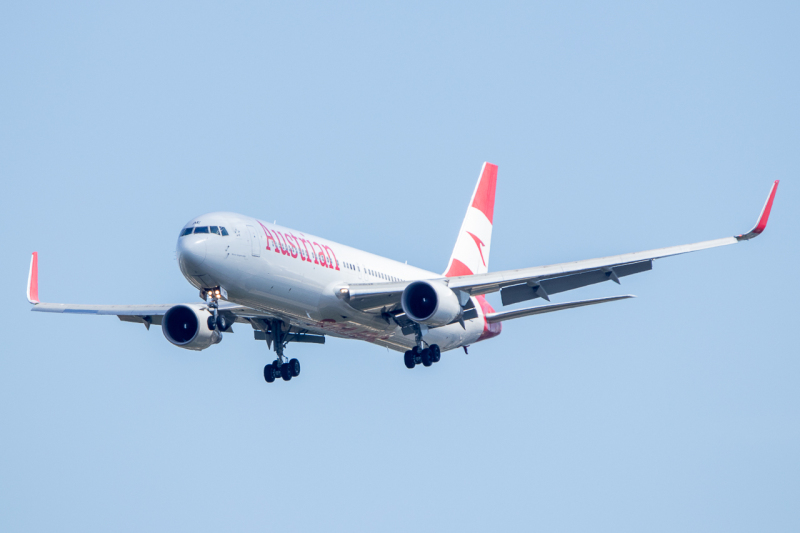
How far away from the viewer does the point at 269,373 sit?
119 ft

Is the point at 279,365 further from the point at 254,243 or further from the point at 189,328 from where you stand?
the point at 254,243

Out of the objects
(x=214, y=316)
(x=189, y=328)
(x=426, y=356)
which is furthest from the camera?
(x=426, y=356)

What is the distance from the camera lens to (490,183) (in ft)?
161

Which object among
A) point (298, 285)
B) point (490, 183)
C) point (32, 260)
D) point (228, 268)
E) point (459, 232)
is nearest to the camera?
point (228, 268)

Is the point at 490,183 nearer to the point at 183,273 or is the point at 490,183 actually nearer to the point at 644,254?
the point at 644,254

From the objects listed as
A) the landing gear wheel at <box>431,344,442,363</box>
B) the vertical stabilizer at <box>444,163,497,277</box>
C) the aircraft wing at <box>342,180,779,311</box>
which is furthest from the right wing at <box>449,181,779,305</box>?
the vertical stabilizer at <box>444,163,497,277</box>

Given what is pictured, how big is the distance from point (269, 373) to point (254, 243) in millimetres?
8355

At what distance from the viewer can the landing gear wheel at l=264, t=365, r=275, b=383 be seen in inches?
1426

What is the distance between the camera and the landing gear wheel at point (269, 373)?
119ft

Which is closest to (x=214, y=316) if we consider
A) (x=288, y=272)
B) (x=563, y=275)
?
(x=288, y=272)

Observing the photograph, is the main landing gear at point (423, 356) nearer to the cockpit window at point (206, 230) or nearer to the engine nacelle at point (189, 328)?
the engine nacelle at point (189, 328)

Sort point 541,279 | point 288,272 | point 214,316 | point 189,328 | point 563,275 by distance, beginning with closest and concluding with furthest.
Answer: point 288,272, point 214,316, point 563,275, point 541,279, point 189,328

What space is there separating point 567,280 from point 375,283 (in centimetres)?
673

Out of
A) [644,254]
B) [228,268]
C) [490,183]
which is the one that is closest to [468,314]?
[644,254]
